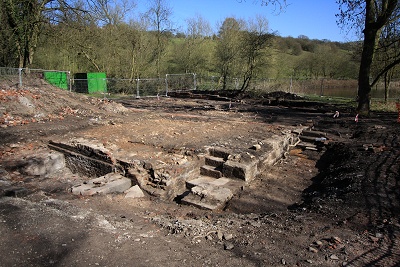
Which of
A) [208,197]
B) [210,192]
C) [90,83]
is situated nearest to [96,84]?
[90,83]

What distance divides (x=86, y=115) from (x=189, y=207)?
8.24 meters

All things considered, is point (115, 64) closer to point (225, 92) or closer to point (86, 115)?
point (225, 92)

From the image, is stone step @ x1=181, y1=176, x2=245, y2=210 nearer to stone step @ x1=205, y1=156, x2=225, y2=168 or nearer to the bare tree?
stone step @ x1=205, y1=156, x2=225, y2=168

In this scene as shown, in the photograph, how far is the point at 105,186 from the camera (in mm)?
5930

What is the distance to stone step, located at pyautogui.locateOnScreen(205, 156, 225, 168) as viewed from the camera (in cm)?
748

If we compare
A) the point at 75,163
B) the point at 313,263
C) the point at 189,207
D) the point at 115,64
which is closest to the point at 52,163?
the point at 75,163

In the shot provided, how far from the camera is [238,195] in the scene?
20.9ft

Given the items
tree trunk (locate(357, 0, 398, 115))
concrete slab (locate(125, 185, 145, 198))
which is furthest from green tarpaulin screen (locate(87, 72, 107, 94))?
concrete slab (locate(125, 185, 145, 198))

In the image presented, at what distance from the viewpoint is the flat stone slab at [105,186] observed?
571cm

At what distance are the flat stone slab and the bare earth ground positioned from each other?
0.68 ft

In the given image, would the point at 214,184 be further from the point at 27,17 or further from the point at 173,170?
the point at 27,17

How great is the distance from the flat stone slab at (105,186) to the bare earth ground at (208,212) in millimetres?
207

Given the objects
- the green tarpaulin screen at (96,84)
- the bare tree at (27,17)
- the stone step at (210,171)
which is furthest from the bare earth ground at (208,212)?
the green tarpaulin screen at (96,84)

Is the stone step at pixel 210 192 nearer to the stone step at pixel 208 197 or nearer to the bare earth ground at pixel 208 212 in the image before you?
the stone step at pixel 208 197
